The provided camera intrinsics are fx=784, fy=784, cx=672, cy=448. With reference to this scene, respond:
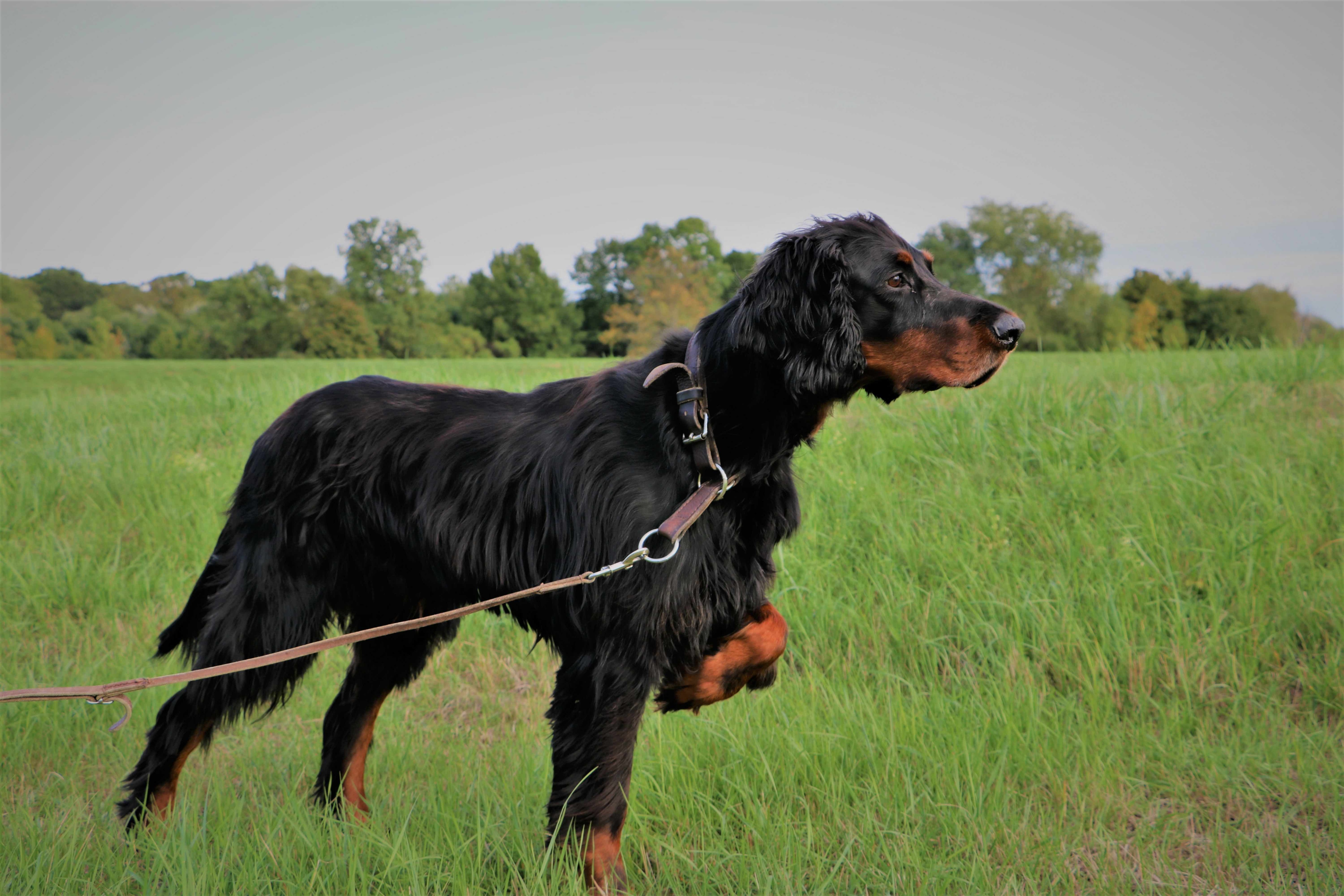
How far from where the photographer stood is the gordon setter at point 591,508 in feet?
7.08

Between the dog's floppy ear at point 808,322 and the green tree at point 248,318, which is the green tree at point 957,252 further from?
the dog's floppy ear at point 808,322

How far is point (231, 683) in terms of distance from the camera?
2.58 meters

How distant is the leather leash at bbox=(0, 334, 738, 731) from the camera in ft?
6.42

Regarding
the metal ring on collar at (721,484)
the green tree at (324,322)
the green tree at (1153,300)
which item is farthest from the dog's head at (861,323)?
the green tree at (324,322)

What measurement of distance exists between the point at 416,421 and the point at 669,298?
1884 inches

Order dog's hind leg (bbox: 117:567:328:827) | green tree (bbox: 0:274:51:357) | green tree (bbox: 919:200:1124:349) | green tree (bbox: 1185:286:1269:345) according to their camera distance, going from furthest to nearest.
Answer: green tree (bbox: 919:200:1124:349)
green tree (bbox: 1185:286:1269:345)
green tree (bbox: 0:274:51:357)
dog's hind leg (bbox: 117:567:328:827)

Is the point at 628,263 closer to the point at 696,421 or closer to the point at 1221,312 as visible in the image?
the point at 1221,312

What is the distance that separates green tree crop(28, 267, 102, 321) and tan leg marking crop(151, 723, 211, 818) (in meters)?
26.2

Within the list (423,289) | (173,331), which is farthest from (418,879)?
(423,289)

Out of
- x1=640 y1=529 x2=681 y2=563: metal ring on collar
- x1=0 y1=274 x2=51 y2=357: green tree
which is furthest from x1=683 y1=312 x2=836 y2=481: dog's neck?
x1=0 y1=274 x2=51 y2=357: green tree

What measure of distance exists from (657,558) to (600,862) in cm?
83

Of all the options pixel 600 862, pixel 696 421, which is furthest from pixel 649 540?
pixel 600 862

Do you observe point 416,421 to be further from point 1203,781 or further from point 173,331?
point 173,331

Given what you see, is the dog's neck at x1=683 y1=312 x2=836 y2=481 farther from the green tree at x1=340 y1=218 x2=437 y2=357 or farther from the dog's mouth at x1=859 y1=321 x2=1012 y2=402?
the green tree at x1=340 y1=218 x2=437 y2=357
